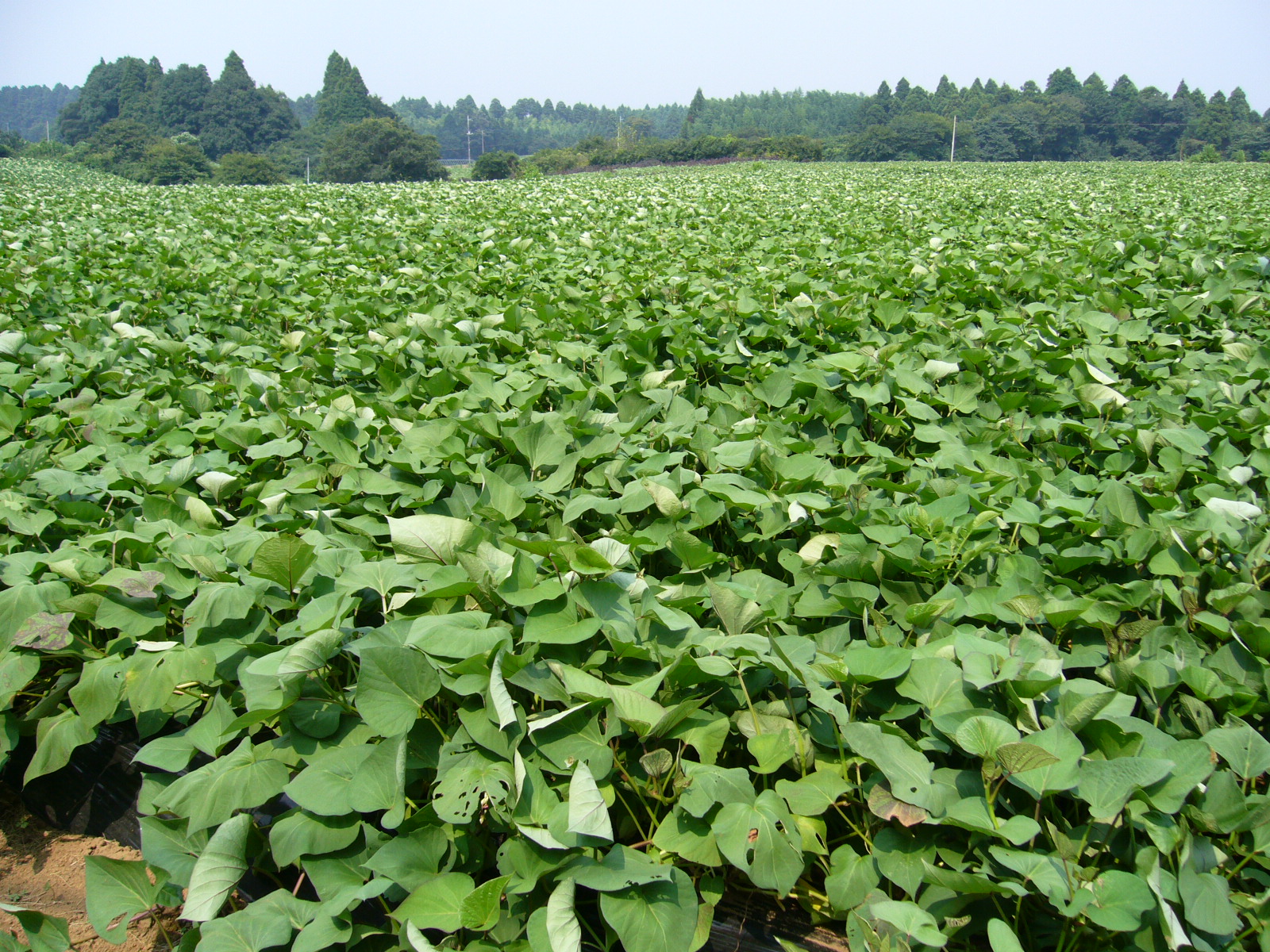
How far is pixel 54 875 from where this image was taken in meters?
1.57

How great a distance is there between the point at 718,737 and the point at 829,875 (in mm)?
268

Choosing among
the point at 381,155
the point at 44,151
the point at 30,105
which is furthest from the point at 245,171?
the point at 30,105

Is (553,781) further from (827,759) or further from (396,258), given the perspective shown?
(396,258)

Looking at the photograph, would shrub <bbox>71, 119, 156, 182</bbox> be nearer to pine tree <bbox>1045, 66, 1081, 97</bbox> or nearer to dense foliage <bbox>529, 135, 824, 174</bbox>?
dense foliage <bbox>529, 135, 824, 174</bbox>

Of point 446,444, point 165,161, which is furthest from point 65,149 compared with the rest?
point 446,444

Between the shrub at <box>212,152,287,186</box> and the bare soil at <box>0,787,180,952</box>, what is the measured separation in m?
41.1

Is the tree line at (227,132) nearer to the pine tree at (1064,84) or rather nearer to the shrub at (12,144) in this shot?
the shrub at (12,144)

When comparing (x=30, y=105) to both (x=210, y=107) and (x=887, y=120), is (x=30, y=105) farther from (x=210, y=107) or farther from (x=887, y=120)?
(x=887, y=120)

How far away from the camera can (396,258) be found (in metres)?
5.62

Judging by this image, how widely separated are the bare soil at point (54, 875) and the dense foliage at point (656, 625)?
231 mm

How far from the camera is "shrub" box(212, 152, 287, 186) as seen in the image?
36969 mm

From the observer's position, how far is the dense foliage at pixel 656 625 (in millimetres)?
1085

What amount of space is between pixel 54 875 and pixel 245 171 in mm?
43236

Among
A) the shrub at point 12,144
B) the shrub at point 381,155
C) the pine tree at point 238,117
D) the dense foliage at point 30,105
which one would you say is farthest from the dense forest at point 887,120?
the dense foliage at point 30,105
